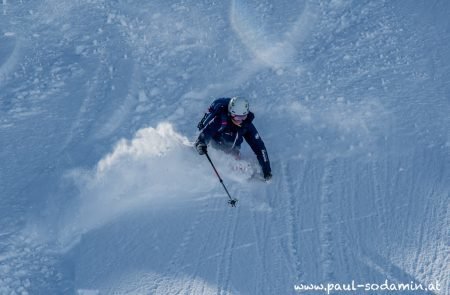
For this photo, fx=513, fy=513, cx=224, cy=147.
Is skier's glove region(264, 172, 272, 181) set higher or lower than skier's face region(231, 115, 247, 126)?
lower

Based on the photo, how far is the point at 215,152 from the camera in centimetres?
916

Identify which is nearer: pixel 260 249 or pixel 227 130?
pixel 260 249

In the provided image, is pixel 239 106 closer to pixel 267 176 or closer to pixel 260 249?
pixel 267 176

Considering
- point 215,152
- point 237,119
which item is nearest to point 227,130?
point 237,119

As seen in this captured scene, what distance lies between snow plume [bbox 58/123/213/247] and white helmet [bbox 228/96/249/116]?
148cm

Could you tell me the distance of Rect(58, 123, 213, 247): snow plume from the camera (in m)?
8.20

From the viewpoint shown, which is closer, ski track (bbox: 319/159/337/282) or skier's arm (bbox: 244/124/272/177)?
ski track (bbox: 319/159/337/282)

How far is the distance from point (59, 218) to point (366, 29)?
7.36 metres

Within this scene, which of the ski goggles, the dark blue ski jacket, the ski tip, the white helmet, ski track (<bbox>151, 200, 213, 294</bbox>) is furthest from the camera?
the dark blue ski jacket

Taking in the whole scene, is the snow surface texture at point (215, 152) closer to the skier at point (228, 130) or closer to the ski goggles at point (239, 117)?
the skier at point (228, 130)

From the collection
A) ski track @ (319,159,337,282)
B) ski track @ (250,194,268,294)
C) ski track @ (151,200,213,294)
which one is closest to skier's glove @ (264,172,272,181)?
ski track @ (250,194,268,294)

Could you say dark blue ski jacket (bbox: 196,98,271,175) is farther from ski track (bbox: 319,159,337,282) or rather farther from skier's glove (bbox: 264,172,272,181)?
ski track (bbox: 319,159,337,282)

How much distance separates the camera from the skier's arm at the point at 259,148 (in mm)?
8336

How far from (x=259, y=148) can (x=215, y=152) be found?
41.0 inches
